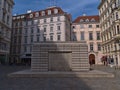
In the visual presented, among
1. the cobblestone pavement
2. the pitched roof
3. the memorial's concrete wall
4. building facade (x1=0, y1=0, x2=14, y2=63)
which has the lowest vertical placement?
the cobblestone pavement

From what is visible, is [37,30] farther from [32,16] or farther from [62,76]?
[62,76]

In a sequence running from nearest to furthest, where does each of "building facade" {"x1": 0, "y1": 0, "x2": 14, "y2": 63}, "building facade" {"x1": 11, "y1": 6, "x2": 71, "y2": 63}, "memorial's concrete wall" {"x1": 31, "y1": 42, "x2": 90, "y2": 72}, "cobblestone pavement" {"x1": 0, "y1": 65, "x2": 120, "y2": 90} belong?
"cobblestone pavement" {"x1": 0, "y1": 65, "x2": 120, "y2": 90}, "memorial's concrete wall" {"x1": 31, "y1": 42, "x2": 90, "y2": 72}, "building facade" {"x1": 0, "y1": 0, "x2": 14, "y2": 63}, "building facade" {"x1": 11, "y1": 6, "x2": 71, "y2": 63}

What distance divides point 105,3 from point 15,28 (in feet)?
→ 124

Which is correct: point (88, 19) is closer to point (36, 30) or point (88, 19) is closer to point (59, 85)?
point (36, 30)

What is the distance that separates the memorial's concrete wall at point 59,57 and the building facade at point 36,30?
34920mm

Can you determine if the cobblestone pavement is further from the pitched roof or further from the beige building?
the pitched roof

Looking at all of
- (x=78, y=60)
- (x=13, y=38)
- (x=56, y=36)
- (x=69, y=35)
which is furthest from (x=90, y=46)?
(x=78, y=60)

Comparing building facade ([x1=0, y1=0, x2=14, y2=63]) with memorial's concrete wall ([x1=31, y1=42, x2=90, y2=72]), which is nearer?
memorial's concrete wall ([x1=31, y1=42, x2=90, y2=72])

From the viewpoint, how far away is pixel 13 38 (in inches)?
2366

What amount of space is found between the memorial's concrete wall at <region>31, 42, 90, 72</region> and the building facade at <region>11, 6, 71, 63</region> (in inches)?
1375

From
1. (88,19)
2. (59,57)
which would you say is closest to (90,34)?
(88,19)

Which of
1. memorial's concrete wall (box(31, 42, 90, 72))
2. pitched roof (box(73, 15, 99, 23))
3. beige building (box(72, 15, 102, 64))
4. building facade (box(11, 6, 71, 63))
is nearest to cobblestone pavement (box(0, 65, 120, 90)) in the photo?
memorial's concrete wall (box(31, 42, 90, 72))

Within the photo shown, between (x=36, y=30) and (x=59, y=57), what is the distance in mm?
41957

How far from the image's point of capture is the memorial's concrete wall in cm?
1534
